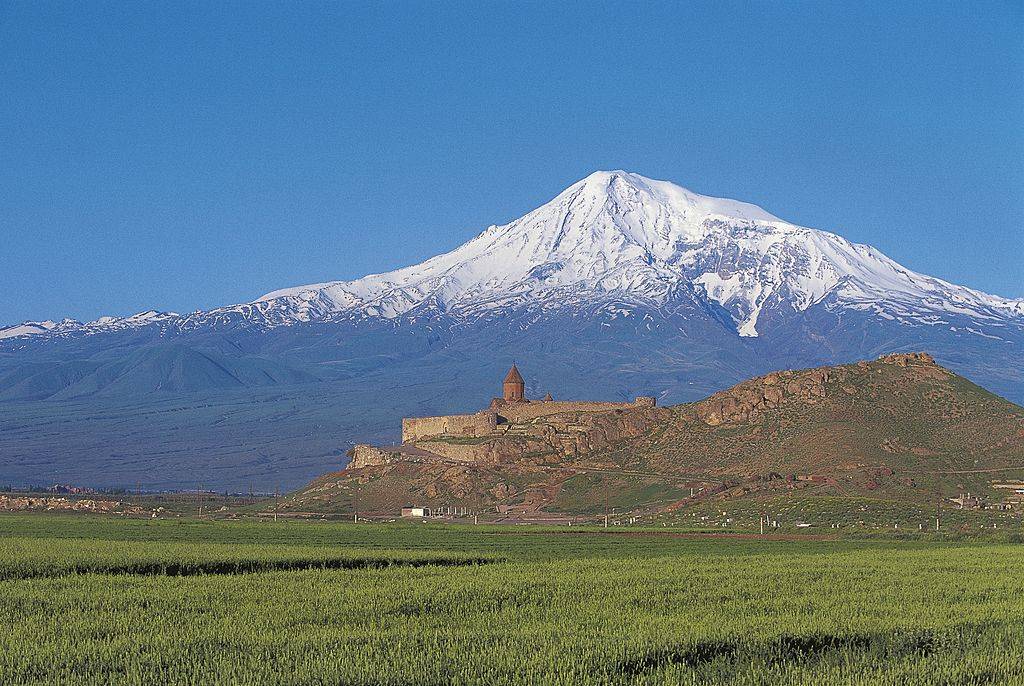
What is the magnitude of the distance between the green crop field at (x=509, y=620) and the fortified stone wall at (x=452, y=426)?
90130 mm

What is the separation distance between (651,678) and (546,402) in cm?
12270

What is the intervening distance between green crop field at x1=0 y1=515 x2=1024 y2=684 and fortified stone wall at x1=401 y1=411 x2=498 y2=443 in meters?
90.1

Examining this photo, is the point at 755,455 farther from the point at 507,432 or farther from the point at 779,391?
the point at 507,432

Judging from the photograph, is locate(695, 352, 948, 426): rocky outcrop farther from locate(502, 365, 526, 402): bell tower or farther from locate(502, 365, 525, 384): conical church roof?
locate(502, 365, 525, 384): conical church roof

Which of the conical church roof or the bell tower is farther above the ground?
the conical church roof

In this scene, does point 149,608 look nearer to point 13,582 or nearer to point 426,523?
point 13,582

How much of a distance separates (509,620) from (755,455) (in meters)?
85.4

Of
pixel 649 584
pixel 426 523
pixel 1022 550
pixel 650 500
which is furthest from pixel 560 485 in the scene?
pixel 649 584

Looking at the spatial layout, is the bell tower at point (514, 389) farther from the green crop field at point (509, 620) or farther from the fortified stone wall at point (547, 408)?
the green crop field at point (509, 620)

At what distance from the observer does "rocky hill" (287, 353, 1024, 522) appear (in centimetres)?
9869

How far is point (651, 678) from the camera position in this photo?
21.1 m

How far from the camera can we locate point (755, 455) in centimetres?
10988

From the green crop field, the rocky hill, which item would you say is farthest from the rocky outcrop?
the green crop field

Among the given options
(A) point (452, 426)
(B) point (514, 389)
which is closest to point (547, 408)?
(A) point (452, 426)
